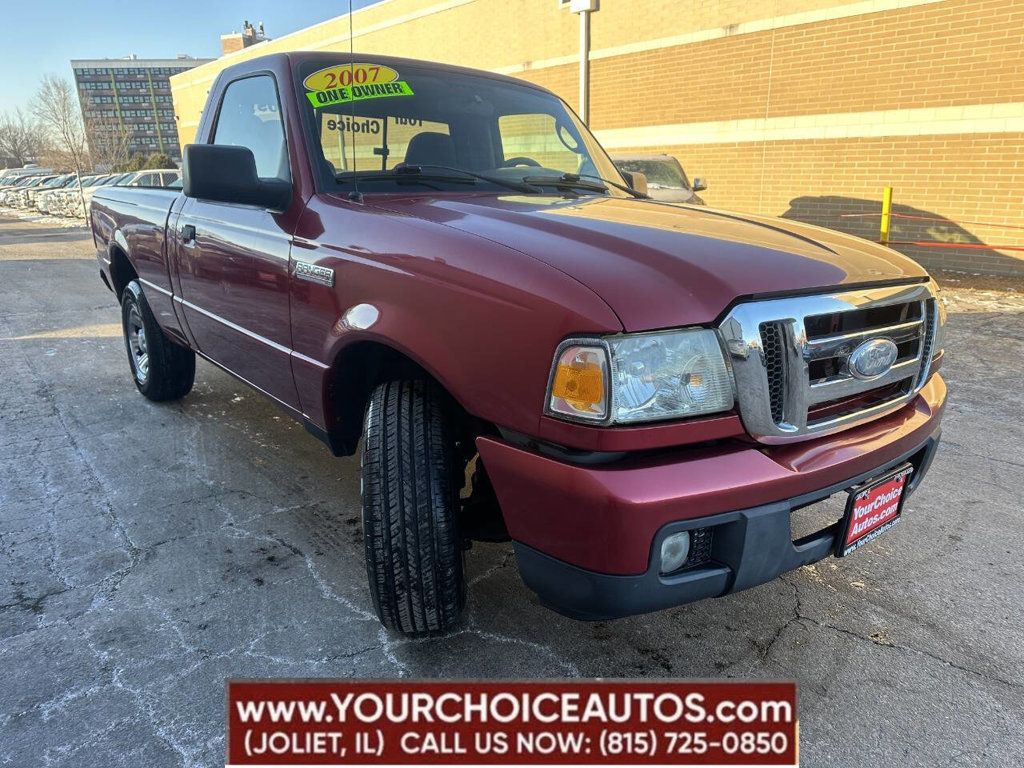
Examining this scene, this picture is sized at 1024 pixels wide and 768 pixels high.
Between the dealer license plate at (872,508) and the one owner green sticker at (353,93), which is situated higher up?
the one owner green sticker at (353,93)

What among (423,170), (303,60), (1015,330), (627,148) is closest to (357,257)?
(423,170)

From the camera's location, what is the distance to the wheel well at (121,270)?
181 inches

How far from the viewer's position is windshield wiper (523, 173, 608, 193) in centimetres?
288

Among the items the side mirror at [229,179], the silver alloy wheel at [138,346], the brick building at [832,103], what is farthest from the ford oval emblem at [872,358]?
the brick building at [832,103]

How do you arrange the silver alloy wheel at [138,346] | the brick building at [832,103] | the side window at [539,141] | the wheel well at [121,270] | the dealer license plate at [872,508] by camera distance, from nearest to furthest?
the dealer license plate at [872,508], the side window at [539,141], the silver alloy wheel at [138,346], the wheel well at [121,270], the brick building at [832,103]

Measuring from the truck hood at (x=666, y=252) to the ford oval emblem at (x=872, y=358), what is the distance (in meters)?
0.17

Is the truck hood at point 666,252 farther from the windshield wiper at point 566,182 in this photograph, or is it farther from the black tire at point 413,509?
the black tire at point 413,509

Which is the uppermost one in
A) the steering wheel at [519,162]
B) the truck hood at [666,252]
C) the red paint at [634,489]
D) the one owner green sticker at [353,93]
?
the one owner green sticker at [353,93]

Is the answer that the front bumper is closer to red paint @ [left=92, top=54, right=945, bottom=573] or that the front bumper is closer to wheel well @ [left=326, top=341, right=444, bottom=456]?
red paint @ [left=92, top=54, right=945, bottom=573]

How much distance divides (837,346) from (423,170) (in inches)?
63.6

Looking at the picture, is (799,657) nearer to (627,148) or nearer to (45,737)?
(45,737)

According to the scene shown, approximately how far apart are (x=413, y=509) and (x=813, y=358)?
1101 millimetres

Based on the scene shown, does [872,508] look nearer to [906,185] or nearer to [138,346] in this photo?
[138,346]

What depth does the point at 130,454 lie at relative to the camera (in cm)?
373
